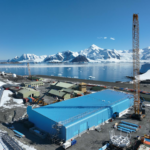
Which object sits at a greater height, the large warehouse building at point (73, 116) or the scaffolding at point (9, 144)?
the large warehouse building at point (73, 116)

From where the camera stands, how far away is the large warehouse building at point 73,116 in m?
13.2

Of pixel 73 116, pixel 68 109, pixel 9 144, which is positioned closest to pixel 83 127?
pixel 73 116

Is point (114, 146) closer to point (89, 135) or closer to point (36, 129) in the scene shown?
point (89, 135)

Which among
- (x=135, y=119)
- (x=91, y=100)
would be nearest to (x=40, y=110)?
(x=91, y=100)

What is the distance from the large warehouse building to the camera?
1320 centimetres

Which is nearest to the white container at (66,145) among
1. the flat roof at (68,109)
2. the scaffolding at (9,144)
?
the flat roof at (68,109)

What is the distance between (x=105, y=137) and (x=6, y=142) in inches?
414

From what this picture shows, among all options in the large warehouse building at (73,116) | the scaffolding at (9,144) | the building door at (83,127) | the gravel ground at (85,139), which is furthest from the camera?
the building door at (83,127)

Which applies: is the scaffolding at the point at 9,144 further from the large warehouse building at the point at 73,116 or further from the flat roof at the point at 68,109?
the flat roof at the point at 68,109

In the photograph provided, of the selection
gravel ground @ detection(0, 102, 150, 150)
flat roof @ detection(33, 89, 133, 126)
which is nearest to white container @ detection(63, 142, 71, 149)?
gravel ground @ detection(0, 102, 150, 150)

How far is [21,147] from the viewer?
464 inches

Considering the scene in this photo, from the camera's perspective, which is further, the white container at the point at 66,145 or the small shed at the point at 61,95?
the small shed at the point at 61,95

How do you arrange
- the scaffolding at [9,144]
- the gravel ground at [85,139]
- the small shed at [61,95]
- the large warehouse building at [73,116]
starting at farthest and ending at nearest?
the small shed at [61,95]
the large warehouse building at [73,116]
the gravel ground at [85,139]
the scaffolding at [9,144]

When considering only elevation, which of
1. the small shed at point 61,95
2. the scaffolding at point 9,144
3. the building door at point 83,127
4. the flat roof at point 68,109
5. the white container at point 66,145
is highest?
the flat roof at point 68,109
